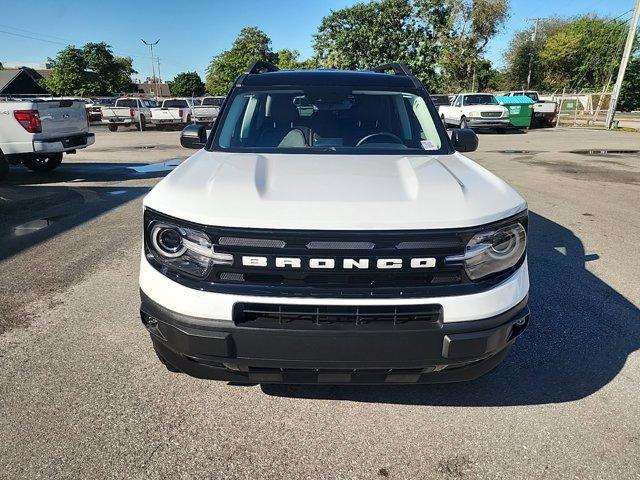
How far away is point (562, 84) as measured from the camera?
54.6 meters

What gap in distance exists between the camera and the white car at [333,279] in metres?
1.96

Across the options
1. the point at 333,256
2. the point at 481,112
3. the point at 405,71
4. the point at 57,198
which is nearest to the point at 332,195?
the point at 333,256

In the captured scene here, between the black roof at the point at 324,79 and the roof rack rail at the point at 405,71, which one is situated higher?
the roof rack rail at the point at 405,71

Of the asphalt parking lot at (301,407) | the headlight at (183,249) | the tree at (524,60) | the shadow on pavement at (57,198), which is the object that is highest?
the tree at (524,60)

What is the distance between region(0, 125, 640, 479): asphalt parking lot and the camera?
2168mm

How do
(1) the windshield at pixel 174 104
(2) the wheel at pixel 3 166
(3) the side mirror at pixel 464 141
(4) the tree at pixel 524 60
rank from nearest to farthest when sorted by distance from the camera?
(3) the side mirror at pixel 464 141 → (2) the wheel at pixel 3 166 → (1) the windshield at pixel 174 104 → (4) the tree at pixel 524 60

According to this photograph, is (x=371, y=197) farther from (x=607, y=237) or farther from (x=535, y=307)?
(x=607, y=237)

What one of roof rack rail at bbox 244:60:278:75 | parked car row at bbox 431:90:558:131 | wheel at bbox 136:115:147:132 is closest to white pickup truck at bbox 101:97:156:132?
wheel at bbox 136:115:147:132

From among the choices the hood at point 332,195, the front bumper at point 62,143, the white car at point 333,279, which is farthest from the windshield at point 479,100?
the white car at point 333,279

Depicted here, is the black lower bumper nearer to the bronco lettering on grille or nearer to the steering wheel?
the bronco lettering on grille

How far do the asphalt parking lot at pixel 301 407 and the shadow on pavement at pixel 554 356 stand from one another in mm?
10

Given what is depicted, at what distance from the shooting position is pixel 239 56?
68.4m

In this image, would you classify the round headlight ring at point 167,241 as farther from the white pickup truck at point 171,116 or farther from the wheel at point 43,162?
the white pickup truck at point 171,116

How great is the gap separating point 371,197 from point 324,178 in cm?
35
